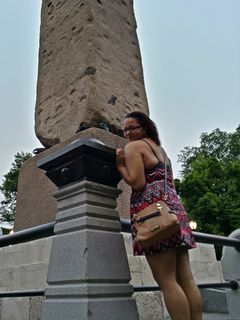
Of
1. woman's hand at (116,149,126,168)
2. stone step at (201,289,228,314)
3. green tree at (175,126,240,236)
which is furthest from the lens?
green tree at (175,126,240,236)

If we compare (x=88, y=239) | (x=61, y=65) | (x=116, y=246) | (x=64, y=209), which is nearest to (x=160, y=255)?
(x=116, y=246)

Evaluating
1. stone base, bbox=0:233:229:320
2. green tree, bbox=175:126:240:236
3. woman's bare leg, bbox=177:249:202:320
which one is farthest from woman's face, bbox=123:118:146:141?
green tree, bbox=175:126:240:236

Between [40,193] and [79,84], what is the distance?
1519mm

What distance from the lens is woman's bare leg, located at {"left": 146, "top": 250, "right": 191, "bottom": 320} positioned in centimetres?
193

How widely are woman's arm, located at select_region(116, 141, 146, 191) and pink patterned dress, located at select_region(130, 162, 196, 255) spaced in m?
0.05

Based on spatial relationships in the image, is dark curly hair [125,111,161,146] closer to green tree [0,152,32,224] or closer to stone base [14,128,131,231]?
stone base [14,128,131,231]

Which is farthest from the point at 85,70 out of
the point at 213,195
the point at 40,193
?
the point at 213,195

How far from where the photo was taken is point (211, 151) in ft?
120

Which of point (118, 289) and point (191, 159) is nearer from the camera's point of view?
point (118, 289)

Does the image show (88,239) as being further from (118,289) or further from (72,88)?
(72,88)

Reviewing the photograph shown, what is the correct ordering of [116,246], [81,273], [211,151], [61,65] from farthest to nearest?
[211,151]
[61,65]
[116,246]
[81,273]

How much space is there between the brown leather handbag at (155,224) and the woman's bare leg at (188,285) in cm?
29

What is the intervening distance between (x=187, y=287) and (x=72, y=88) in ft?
12.1

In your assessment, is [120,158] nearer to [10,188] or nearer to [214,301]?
[214,301]
